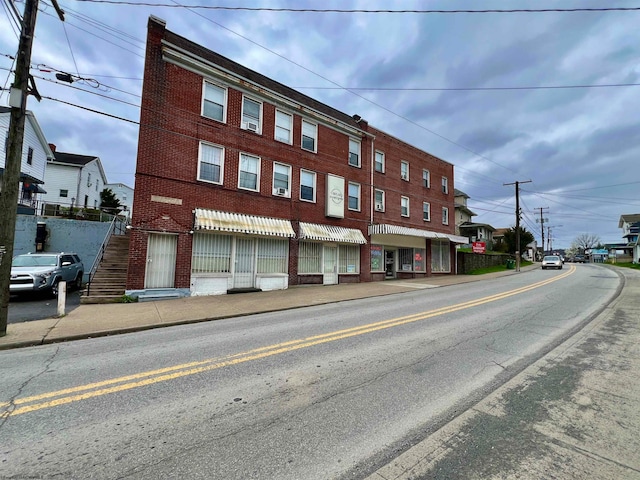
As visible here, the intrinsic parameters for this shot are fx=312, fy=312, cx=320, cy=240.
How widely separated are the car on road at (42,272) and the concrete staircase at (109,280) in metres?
1.25

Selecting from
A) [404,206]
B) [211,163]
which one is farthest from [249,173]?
[404,206]

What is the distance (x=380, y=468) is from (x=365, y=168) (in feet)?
65.4

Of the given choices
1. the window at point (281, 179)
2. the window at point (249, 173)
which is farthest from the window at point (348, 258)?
the window at point (249, 173)

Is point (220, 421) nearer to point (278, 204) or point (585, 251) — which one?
point (278, 204)

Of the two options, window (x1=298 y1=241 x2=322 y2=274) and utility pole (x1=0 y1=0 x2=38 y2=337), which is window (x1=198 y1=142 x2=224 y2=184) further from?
utility pole (x1=0 y1=0 x2=38 y2=337)

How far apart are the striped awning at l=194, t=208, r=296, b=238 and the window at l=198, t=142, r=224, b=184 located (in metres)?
1.60

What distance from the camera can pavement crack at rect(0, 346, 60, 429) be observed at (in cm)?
348

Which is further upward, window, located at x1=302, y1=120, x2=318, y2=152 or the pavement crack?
window, located at x1=302, y1=120, x2=318, y2=152

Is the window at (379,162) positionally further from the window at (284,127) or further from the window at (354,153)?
the window at (284,127)

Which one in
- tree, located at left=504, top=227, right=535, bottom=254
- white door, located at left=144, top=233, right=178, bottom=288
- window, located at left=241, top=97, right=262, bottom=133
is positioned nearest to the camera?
white door, located at left=144, top=233, right=178, bottom=288

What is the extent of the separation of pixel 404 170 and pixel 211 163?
1550 cm

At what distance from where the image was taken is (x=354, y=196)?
20328mm

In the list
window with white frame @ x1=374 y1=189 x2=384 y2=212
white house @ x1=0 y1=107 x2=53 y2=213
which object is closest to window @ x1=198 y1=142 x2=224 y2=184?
window with white frame @ x1=374 y1=189 x2=384 y2=212

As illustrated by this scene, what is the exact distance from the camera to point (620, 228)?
77.7 m
